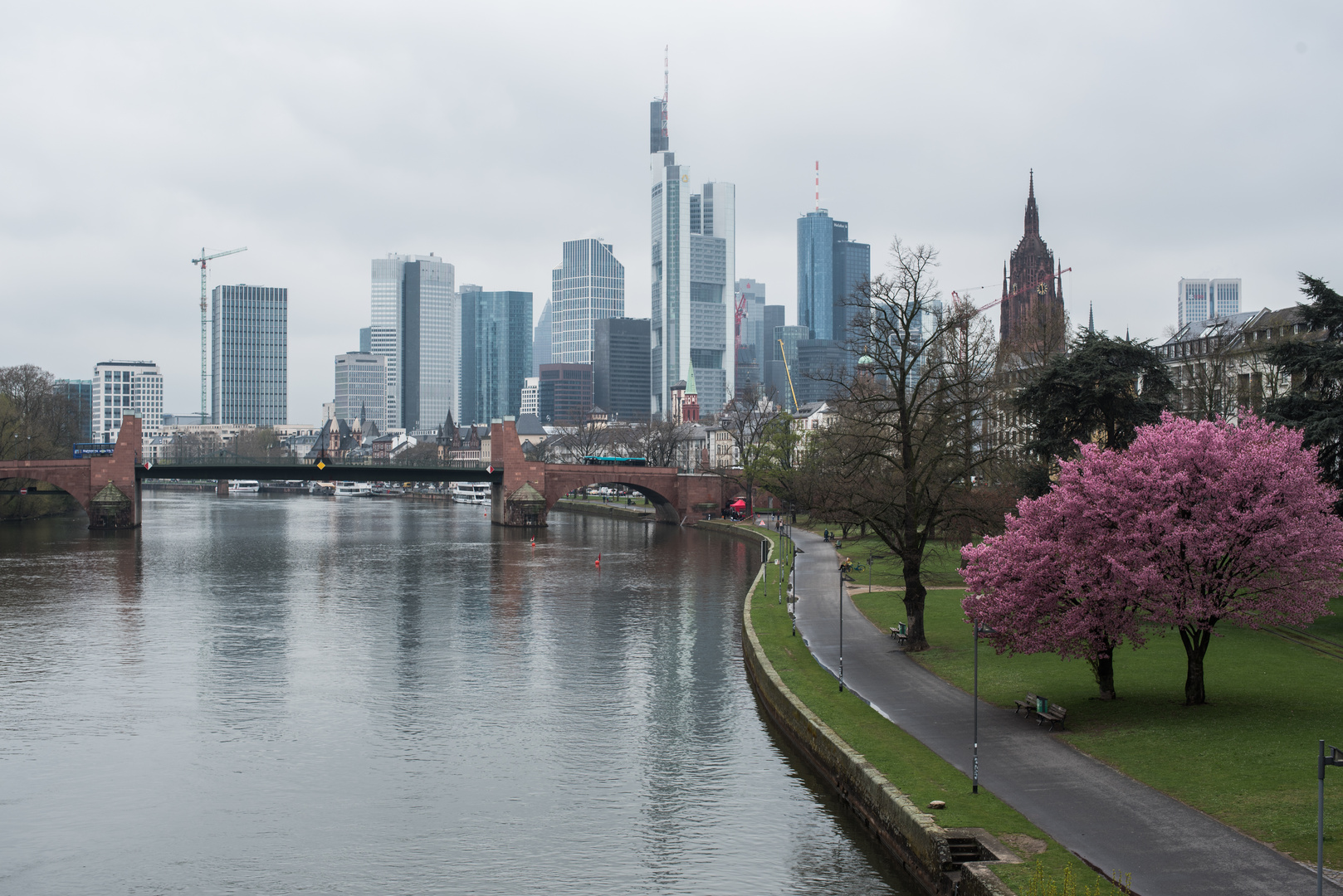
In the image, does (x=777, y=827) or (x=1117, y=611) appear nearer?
(x=777, y=827)

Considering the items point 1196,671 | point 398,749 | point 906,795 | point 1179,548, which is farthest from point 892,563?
point 906,795

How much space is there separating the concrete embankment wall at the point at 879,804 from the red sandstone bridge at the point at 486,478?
84.3 m

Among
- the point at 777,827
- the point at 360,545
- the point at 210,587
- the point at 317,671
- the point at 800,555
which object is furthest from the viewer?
the point at 360,545

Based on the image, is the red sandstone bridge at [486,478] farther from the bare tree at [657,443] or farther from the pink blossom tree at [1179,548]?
the pink blossom tree at [1179,548]

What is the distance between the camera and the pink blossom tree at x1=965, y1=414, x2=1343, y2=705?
87.9 ft

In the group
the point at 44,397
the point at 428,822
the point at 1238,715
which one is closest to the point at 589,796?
the point at 428,822

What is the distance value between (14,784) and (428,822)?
1078 centimetres

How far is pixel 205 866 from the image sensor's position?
23.0m

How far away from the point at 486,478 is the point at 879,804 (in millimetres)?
101898

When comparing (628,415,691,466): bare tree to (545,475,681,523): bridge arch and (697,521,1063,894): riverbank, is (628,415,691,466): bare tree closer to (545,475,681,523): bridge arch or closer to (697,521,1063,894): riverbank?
(545,475,681,523): bridge arch

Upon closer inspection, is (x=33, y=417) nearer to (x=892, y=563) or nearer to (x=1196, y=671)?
(x=892, y=563)

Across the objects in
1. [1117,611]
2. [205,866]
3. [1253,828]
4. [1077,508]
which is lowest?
[205,866]

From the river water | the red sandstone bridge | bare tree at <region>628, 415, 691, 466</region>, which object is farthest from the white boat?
the river water

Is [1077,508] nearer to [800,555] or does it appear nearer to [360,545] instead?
[800,555]
